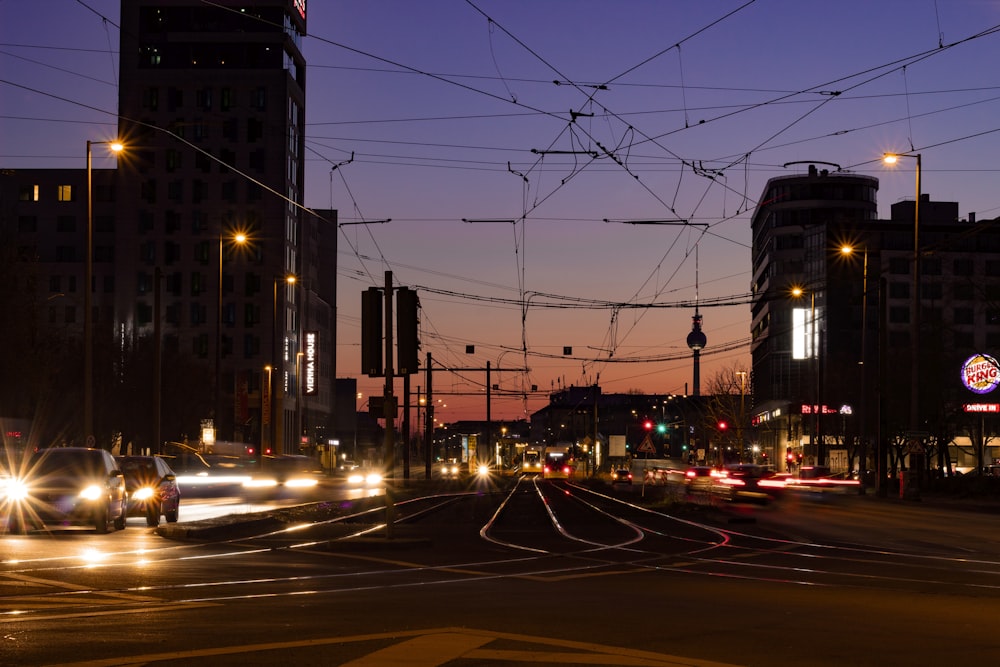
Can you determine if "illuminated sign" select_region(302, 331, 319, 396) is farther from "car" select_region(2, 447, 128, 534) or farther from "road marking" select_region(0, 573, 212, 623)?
"road marking" select_region(0, 573, 212, 623)

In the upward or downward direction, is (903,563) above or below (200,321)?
below

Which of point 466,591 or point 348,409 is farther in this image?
point 348,409

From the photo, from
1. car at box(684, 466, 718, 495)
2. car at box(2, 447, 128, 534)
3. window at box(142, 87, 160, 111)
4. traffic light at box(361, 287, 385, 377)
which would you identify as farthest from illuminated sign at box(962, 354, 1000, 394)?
window at box(142, 87, 160, 111)

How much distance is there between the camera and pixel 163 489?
96.4 ft

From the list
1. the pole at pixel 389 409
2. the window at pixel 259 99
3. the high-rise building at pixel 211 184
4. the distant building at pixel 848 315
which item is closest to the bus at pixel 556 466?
the distant building at pixel 848 315

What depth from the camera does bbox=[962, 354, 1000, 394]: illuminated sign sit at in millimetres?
52438

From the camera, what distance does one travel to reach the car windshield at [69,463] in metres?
26.5

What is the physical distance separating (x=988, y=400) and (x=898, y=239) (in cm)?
7494

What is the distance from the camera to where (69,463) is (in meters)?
26.6

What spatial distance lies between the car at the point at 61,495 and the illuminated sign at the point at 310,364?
94.5 m

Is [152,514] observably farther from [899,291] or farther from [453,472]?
[899,291]

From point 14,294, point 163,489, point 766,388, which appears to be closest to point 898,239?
point 766,388

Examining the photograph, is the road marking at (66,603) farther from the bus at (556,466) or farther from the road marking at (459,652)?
the bus at (556,466)

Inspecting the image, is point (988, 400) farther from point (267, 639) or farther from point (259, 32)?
point (259, 32)
